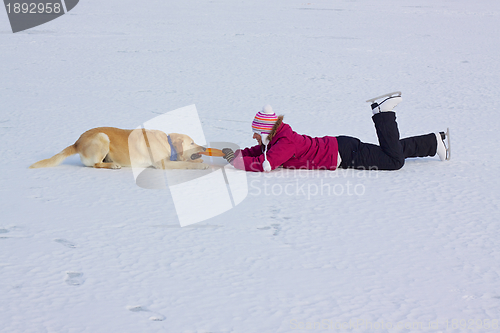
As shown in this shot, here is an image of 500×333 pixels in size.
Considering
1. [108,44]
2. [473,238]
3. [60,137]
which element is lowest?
[473,238]

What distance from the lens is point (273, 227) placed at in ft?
9.85

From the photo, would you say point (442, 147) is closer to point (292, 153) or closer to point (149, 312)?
point (292, 153)

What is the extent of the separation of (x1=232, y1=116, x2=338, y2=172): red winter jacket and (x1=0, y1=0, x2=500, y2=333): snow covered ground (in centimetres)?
11

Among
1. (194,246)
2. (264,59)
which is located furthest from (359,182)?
(264,59)

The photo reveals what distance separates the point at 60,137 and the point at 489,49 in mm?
7498

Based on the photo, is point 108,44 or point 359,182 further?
point 108,44

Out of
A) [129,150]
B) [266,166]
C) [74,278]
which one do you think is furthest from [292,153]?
[74,278]

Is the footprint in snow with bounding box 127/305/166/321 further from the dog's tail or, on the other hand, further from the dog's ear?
the dog's tail

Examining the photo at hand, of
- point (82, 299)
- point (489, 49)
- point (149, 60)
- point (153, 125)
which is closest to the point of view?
point (82, 299)

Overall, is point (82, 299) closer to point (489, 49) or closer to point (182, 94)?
point (182, 94)

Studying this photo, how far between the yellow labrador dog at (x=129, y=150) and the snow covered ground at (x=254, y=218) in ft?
0.36

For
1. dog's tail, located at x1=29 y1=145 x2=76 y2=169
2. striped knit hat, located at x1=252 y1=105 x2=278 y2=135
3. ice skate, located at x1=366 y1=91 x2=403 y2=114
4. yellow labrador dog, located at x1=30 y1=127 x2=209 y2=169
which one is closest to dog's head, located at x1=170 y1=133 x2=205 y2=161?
yellow labrador dog, located at x1=30 y1=127 x2=209 y2=169

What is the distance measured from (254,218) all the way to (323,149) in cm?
107

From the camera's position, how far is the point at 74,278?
237 cm
